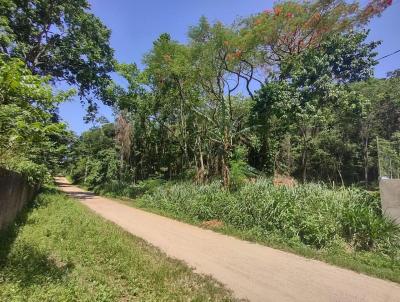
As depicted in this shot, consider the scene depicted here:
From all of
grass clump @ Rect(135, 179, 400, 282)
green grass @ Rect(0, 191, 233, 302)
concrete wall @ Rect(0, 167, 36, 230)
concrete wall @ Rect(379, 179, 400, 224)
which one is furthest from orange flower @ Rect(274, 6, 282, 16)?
concrete wall @ Rect(0, 167, 36, 230)

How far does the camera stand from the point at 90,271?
20.1 feet

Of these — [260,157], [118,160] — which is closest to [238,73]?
[260,157]

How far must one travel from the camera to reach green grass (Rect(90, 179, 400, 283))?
8.55 m

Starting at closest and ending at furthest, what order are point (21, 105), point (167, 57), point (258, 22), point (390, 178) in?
point (21, 105) → point (390, 178) → point (258, 22) → point (167, 57)

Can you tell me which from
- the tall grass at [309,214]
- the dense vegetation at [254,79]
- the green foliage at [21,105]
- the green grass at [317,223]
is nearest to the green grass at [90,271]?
the green foliage at [21,105]

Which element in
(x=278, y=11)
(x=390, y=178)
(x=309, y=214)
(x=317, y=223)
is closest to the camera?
(x=317, y=223)

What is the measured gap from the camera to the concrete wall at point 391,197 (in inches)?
386

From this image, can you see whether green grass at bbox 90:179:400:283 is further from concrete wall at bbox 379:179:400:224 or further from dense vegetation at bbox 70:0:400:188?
dense vegetation at bbox 70:0:400:188

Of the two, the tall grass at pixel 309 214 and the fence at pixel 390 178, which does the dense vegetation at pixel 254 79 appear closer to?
the tall grass at pixel 309 214

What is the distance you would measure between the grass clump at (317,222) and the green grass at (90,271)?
360 centimetres

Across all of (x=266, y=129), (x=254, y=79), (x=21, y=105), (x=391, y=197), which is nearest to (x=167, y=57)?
(x=254, y=79)

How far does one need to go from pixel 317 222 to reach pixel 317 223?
0.15ft

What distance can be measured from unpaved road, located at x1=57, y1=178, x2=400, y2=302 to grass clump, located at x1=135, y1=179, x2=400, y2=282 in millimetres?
653

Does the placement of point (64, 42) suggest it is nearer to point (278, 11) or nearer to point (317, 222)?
point (278, 11)
